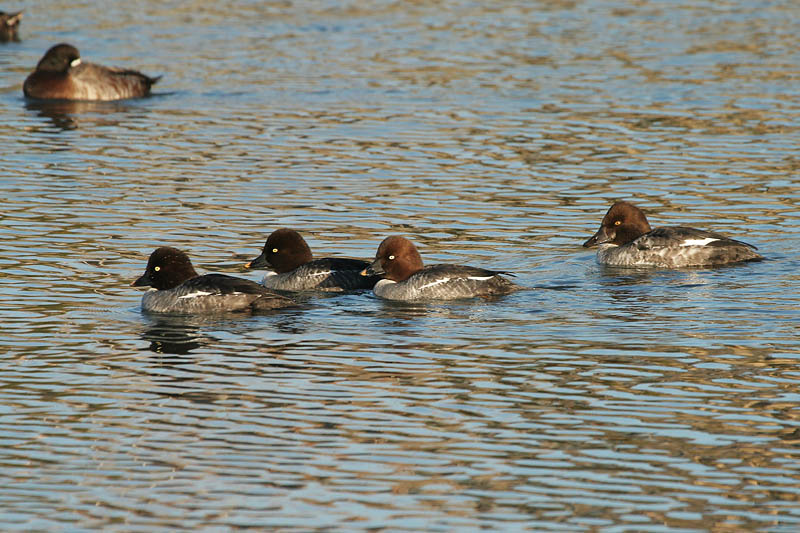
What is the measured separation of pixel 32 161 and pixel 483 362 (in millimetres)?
12535

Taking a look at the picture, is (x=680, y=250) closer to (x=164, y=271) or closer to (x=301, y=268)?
(x=301, y=268)

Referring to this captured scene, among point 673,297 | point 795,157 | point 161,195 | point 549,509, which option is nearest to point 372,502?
point 549,509

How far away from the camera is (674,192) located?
20656 mm

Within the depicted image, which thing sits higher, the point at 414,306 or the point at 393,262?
the point at 393,262

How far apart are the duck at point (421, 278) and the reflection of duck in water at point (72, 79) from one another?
14.1 meters

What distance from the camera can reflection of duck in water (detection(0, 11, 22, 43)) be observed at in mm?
34906

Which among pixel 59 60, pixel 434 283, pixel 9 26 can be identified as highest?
pixel 9 26

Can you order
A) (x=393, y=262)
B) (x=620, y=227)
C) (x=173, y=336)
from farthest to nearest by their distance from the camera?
1. (x=620, y=227)
2. (x=393, y=262)
3. (x=173, y=336)

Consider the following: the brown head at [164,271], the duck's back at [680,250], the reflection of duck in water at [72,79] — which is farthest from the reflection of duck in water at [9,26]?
the duck's back at [680,250]

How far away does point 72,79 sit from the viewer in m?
29.1

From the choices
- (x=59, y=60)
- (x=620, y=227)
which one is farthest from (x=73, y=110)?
(x=620, y=227)

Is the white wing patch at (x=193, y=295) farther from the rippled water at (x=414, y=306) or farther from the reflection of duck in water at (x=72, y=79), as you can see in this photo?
the reflection of duck in water at (x=72, y=79)

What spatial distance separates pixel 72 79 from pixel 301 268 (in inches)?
567

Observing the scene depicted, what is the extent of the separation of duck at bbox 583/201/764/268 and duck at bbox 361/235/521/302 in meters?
2.27
